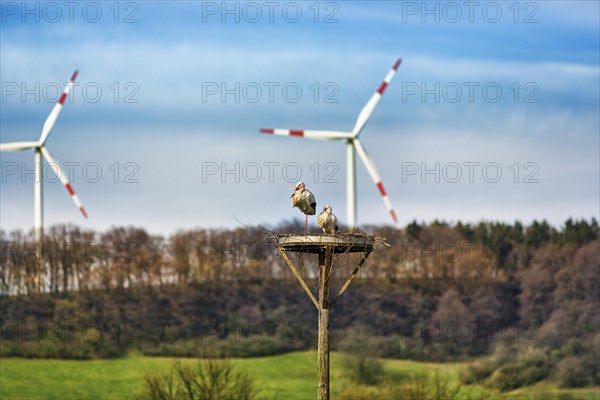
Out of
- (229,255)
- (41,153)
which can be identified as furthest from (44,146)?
(229,255)

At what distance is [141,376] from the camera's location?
4156 inches

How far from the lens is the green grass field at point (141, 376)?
9975 centimetres

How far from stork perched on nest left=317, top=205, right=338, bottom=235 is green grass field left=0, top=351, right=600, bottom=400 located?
188 ft

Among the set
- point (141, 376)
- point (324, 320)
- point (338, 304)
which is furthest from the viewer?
point (338, 304)

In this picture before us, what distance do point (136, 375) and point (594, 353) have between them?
40.2 meters

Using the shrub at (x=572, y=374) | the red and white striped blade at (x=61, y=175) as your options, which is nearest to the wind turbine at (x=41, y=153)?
the red and white striped blade at (x=61, y=175)

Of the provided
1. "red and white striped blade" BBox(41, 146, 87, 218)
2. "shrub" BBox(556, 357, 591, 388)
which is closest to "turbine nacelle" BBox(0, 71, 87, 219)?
"red and white striped blade" BBox(41, 146, 87, 218)

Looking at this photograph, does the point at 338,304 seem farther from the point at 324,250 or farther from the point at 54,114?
the point at 324,250

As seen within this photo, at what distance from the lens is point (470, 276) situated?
142250 millimetres

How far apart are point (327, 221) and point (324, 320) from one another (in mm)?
2876

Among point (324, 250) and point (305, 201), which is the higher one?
point (305, 201)

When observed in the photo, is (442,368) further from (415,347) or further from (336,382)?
(336,382)

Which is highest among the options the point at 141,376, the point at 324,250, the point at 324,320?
the point at 324,250

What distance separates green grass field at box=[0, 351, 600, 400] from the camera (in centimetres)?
9975
